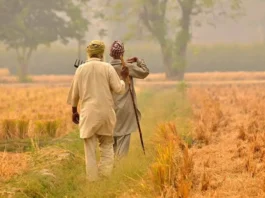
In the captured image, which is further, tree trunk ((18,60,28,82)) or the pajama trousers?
tree trunk ((18,60,28,82))

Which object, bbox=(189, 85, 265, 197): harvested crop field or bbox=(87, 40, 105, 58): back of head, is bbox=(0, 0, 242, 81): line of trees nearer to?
bbox=(189, 85, 265, 197): harvested crop field

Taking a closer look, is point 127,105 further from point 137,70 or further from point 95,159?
point 95,159

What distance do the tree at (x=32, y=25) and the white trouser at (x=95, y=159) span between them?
35.8 meters

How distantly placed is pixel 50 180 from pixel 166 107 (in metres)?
11.9

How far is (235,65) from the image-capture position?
59312 millimetres

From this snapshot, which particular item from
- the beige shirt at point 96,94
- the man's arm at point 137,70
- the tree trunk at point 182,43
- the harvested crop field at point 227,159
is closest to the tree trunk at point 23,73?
the tree trunk at point 182,43

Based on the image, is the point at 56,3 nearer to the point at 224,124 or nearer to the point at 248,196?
the point at 224,124

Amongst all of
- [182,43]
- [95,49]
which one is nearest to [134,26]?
[182,43]

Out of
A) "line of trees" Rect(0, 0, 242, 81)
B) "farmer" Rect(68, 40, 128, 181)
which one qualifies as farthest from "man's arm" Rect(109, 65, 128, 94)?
"line of trees" Rect(0, 0, 242, 81)

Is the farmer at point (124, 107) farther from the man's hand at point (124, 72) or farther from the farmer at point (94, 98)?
the farmer at point (94, 98)

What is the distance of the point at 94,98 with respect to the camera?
8.04 meters

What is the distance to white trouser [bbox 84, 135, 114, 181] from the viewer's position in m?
8.10

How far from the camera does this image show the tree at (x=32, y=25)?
4388 centimetres

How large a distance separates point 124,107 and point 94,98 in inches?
47.2
